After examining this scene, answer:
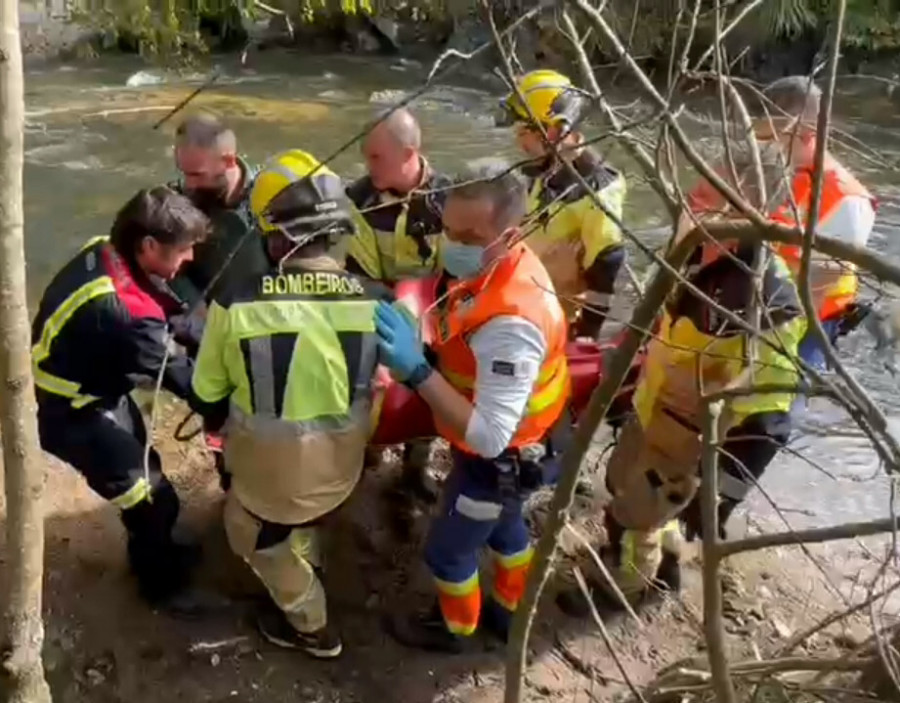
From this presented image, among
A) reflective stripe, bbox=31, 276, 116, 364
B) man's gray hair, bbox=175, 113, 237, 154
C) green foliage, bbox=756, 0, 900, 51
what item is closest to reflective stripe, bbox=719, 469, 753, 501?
reflective stripe, bbox=31, 276, 116, 364

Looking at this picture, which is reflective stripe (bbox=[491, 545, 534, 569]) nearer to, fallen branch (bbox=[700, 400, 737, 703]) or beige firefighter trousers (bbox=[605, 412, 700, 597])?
beige firefighter trousers (bbox=[605, 412, 700, 597])

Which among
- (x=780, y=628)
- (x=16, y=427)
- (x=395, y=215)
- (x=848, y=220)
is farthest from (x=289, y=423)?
(x=780, y=628)

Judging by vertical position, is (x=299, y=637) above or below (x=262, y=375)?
below

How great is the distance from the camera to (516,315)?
12.7 ft

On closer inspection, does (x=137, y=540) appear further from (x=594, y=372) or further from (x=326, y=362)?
(x=594, y=372)

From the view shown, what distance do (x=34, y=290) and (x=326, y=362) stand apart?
518 centimetres

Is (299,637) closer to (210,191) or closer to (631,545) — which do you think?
(631,545)

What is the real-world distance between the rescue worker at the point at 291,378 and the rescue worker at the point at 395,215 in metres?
0.71

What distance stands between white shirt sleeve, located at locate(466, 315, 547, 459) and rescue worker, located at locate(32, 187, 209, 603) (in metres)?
1.04

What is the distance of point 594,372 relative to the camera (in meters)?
4.68

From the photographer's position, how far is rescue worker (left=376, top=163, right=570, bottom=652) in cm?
389

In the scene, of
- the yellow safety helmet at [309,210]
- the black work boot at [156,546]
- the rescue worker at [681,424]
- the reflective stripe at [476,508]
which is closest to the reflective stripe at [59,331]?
the black work boot at [156,546]

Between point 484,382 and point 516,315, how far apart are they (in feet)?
0.76

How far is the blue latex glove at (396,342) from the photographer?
4000mm
